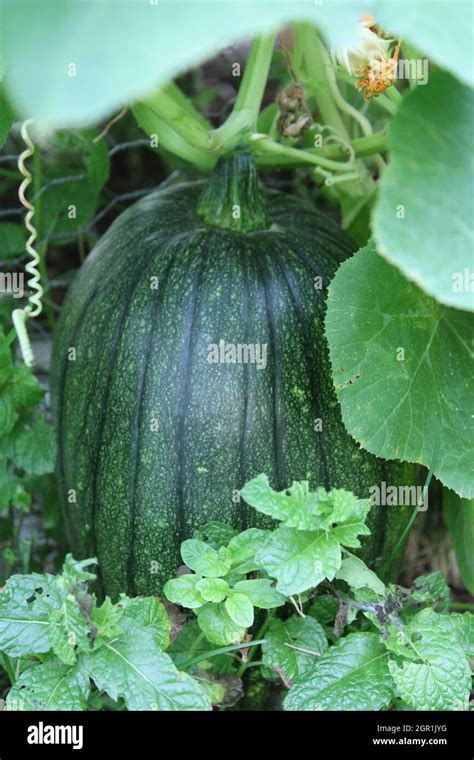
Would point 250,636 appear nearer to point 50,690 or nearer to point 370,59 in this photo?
point 50,690

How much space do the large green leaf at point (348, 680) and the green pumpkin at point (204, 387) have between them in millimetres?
273

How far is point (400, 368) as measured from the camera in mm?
1447

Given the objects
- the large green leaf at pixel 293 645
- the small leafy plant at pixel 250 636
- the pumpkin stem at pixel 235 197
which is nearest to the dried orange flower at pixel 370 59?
the pumpkin stem at pixel 235 197

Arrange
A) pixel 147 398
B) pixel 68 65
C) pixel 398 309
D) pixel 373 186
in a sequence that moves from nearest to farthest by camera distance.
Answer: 1. pixel 68 65
2. pixel 398 309
3. pixel 147 398
4. pixel 373 186

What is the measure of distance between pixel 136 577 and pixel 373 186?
2.88 feet

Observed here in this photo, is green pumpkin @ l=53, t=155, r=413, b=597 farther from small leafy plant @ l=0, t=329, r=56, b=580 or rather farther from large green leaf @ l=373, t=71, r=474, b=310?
large green leaf @ l=373, t=71, r=474, b=310

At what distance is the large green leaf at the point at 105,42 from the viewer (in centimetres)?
73

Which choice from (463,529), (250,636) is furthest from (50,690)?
(463,529)

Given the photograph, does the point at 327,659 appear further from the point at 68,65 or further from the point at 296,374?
the point at 68,65

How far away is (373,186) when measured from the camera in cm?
190

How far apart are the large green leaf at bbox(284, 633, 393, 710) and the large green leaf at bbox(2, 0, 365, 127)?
859 millimetres

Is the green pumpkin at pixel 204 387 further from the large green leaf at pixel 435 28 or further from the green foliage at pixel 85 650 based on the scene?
the large green leaf at pixel 435 28

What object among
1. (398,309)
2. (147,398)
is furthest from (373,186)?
(147,398)
